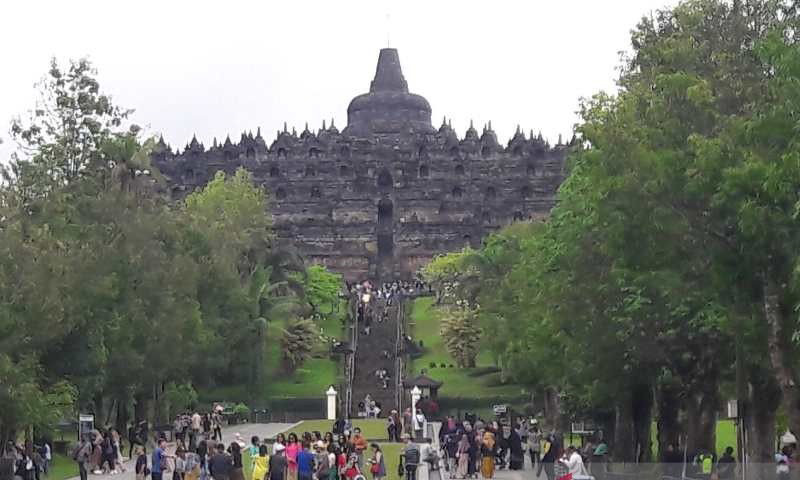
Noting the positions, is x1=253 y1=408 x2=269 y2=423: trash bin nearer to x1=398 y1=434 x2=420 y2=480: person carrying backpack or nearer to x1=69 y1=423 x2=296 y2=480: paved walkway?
x1=69 y1=423 x2=296 y2=480: paved walkway

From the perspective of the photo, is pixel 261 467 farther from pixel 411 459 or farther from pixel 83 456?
pixel 83 456

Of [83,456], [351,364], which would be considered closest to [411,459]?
[83,456]

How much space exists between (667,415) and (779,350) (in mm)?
13043

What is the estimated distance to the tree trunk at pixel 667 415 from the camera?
36.5 meters

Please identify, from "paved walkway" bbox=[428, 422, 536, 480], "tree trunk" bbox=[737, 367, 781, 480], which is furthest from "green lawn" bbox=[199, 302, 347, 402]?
"tree trunk" bbox=[737, 367, 781, 480]

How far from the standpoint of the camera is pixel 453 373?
226 feet

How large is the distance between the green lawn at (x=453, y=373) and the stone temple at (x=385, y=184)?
103 feet

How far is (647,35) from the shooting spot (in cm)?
3155

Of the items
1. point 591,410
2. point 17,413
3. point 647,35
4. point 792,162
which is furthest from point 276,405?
point 792,162

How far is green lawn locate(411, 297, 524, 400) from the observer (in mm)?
64875

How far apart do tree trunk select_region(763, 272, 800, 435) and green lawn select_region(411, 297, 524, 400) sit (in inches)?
1529

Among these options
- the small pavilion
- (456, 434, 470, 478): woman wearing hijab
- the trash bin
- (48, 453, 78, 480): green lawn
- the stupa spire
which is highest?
the stupa spire

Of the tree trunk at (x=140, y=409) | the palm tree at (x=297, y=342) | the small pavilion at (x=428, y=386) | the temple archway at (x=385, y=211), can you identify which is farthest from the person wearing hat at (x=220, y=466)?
the temple archway at (x=385, y=211)

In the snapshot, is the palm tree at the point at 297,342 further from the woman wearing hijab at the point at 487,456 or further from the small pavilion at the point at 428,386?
the woman wearing hijab at the point at 487,456
